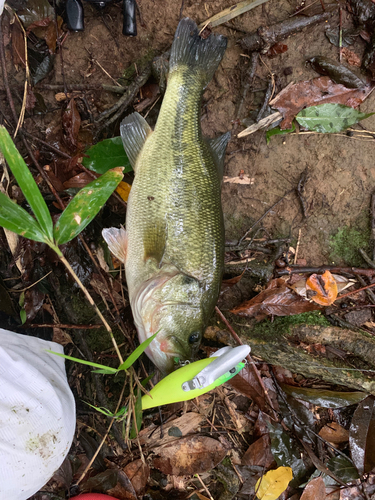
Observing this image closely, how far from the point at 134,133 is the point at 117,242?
93cm

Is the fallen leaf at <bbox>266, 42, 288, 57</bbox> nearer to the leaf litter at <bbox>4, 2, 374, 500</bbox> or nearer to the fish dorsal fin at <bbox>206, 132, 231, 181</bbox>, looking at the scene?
the leaf litter at <bbox>4, 2, 374, 500</bbox>

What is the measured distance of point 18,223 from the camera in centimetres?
199

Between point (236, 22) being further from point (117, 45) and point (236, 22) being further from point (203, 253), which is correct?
point (203, 253)

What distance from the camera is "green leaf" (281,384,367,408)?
2986 mm

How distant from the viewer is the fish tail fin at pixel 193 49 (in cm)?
270

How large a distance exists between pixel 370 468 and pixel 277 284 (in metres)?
1.94

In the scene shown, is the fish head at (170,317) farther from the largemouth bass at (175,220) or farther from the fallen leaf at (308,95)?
the fallen leaf at (308,95)

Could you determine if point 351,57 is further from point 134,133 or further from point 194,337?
point 194,337

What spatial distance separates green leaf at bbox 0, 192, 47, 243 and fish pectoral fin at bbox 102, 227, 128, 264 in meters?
0.69

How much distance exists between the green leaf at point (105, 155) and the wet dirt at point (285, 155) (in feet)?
1.43

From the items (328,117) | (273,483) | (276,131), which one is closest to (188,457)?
(273,483)

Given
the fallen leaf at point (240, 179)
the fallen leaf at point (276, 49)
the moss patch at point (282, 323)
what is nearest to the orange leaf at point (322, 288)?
the moss patch at point (282, 323)

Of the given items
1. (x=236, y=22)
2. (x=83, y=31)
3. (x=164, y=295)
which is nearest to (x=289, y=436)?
(x=164, y=295)

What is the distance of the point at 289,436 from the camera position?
3090 mm
